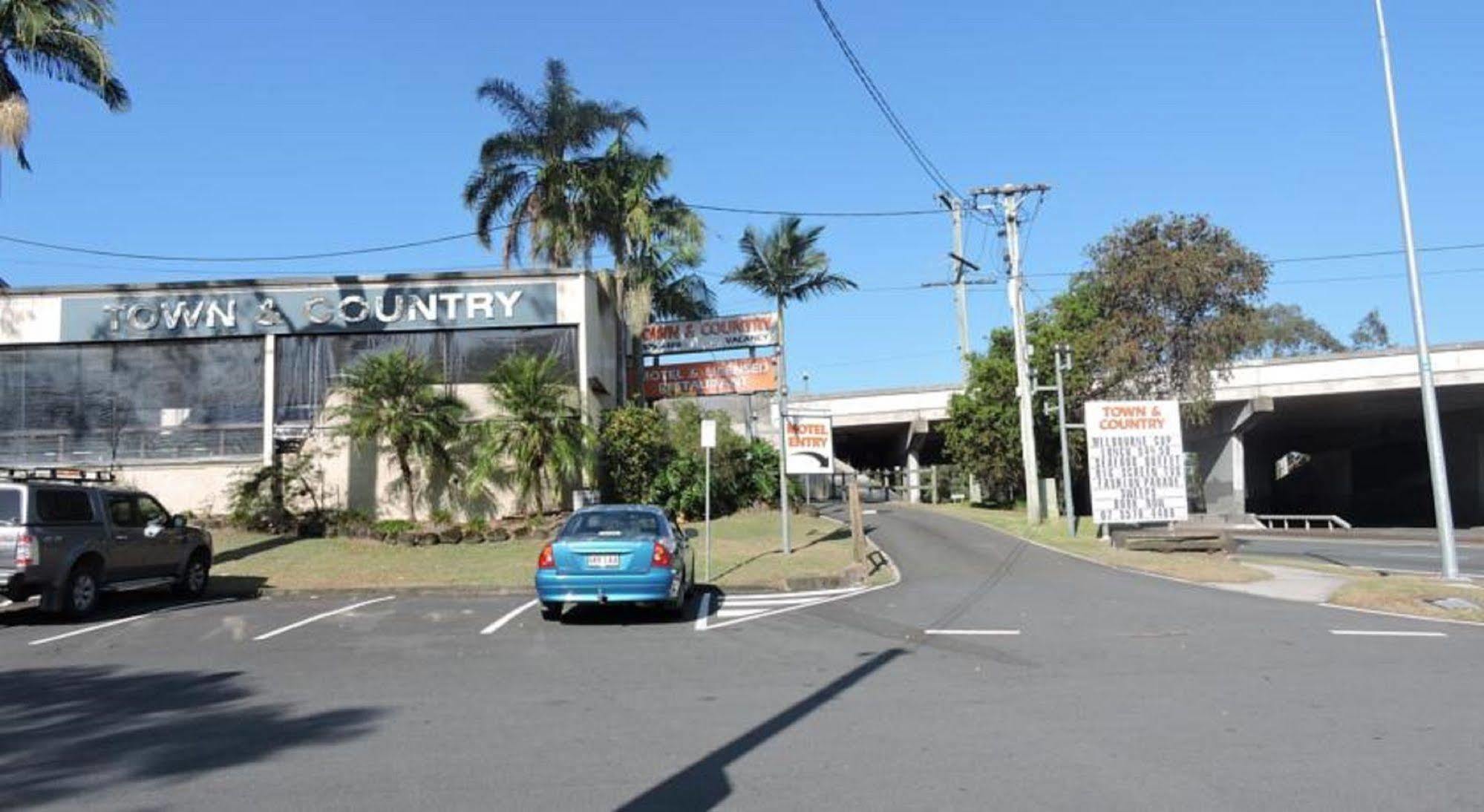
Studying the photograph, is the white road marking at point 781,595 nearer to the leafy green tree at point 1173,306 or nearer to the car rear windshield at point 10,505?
the car rear windshield at point 10,505

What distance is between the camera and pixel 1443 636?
11.7 m

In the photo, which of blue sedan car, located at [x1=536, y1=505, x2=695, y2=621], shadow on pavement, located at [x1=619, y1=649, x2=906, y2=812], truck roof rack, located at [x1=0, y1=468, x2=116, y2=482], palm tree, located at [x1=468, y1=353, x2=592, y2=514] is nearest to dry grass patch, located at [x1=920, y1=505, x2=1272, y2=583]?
blue sedan car, located at [x1=536, y1=505, x2=695, y2=621]

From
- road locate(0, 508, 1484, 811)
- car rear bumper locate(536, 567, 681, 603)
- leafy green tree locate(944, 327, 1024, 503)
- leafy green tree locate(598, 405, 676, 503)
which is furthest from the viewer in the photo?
leafy green tree locate(944, 327, 1024, 503)

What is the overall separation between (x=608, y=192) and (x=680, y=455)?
8.76 metres

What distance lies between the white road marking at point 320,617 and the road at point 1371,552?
1793 centimetres

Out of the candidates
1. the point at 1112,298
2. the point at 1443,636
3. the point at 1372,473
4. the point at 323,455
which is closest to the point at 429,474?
the point at 323,455

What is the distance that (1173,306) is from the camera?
36.7m

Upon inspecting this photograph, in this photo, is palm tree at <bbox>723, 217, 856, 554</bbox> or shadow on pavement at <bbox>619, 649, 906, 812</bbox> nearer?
shadow on pavement at <bbox>619, 649, 906, 812</bbox>

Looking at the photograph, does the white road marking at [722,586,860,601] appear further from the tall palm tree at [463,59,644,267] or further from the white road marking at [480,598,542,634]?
the tall palm tree at [463,59,644,267]

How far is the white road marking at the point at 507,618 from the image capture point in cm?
1271

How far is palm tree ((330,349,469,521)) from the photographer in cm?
2428

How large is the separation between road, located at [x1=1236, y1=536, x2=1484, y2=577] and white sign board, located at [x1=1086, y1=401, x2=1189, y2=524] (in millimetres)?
2385

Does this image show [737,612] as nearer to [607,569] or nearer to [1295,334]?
[607,569]

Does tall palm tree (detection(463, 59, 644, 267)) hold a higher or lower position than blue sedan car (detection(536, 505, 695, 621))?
higher
